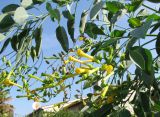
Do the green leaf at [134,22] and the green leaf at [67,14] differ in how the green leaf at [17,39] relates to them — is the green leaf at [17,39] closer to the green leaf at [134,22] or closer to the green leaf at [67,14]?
the green leaf at [67,14]

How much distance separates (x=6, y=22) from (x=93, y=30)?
1.06 feet

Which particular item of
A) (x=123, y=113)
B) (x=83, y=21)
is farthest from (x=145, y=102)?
(x=83, y=21)

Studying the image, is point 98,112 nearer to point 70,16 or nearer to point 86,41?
point 70,16

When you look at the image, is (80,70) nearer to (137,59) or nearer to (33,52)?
(137,59)

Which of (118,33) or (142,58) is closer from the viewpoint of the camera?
(142,58)

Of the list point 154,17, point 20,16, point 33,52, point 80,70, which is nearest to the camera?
point 80,70

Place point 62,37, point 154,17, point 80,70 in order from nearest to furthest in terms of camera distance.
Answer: point 80,70 → point 154,17 → point 62,37

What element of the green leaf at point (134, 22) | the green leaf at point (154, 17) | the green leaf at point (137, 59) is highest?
the green leaf at point (154, 17)

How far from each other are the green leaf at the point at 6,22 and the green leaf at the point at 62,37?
0.18 meters

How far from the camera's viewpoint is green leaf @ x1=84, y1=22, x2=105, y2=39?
1.42 meters

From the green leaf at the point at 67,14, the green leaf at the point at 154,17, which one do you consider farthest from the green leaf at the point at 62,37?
the green leaf at the point at 154,17

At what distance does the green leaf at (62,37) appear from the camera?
4.42ft

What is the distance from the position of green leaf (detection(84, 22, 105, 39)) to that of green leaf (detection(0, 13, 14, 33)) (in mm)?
294

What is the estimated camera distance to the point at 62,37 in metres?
1.36
